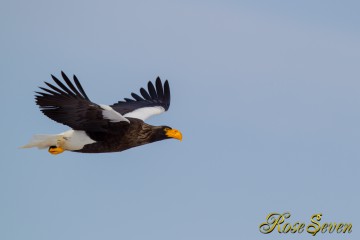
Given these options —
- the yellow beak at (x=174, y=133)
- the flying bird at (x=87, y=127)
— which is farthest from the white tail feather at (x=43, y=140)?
the yellow beak at (x=174, y=133)

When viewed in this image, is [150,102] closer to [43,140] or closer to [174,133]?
[174,133]

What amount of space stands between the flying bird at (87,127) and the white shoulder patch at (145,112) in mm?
36

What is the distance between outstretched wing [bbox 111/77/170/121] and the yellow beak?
1402 mm

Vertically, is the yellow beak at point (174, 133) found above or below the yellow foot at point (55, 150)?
below

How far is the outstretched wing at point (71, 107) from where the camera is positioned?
18.8m

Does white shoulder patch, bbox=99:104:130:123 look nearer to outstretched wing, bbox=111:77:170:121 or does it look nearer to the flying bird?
the flying bird

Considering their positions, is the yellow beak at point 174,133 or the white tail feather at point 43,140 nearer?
the white tail feather at point 43,140

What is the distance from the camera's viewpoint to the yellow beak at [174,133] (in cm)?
2058

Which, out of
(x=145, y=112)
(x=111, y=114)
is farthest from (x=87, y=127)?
(x=145, y=112)

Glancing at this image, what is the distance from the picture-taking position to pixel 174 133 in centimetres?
2067

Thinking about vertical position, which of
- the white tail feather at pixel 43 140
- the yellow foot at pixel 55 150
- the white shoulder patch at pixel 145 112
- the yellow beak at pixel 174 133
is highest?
the white tail feather at pixel 43 140

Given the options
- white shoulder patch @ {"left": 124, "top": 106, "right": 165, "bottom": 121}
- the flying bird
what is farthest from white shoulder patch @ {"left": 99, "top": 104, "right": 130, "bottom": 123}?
white shoulder patch @ {"left": 124, "top": 106, "right": 165, "bottom": 121}

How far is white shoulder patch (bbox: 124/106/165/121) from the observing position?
21.6 m

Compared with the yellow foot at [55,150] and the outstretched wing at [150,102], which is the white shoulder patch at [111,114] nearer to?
the yellow foot at [55,150]
